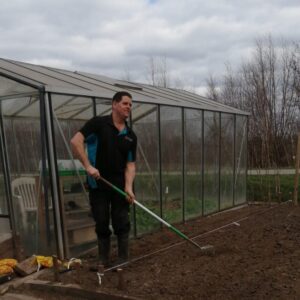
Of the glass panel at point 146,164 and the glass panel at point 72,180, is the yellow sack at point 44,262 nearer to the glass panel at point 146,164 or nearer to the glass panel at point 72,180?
the glass panel at point 72,180

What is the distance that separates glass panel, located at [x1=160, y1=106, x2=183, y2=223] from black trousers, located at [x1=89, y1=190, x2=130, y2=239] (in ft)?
9.64

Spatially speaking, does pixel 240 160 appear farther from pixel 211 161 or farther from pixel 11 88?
pixel 11 88

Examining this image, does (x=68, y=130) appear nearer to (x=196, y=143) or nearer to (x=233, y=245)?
(x=233, y=245)

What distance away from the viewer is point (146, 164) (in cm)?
739

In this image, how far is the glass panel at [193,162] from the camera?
855cm

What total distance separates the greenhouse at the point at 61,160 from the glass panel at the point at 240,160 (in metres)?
2.54

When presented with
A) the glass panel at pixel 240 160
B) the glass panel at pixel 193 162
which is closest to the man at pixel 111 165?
the glass panel at pixel 193 162

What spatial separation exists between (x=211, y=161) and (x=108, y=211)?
4986 millimetres

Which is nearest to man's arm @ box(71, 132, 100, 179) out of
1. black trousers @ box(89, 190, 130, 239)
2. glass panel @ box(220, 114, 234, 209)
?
black trousers @ box(89, 190, 130, 239)

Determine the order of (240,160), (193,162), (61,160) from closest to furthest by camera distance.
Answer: (61,160) → (193,162) → (240,160)

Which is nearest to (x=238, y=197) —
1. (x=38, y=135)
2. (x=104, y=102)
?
(x=104, y=102)

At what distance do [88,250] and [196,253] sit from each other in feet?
5.48

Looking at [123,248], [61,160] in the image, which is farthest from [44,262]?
[61,160]

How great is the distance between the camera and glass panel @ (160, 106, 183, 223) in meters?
7.83
